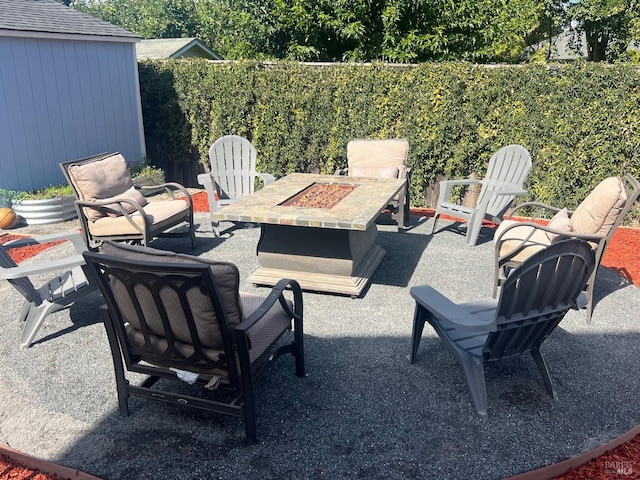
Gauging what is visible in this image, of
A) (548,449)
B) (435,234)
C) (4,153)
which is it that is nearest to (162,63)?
(4,153)

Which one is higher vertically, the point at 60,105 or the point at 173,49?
the point at 173,49

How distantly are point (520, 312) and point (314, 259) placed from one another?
1.99 m

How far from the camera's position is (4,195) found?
20.9ft

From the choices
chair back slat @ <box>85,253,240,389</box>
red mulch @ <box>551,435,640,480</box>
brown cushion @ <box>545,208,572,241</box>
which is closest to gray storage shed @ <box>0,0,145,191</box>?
chair back slat @ <box>85,253,240,389</box>

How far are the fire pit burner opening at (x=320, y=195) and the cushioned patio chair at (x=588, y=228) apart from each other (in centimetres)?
Result: 141

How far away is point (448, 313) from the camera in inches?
104

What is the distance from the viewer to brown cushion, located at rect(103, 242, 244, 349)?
211 cm

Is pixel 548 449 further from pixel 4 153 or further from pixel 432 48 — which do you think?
pixel 432 48

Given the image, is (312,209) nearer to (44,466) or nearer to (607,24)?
(44,466)

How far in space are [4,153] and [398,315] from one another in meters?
5.44

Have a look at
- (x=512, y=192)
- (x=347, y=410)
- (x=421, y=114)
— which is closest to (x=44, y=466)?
(x=347, y=410)

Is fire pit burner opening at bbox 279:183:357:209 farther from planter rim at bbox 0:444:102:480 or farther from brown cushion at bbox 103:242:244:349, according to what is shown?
planter rim at bbox 0:444:102:480

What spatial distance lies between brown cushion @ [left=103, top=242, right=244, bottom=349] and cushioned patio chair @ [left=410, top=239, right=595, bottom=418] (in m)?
1.11

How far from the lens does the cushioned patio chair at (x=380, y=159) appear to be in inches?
236
